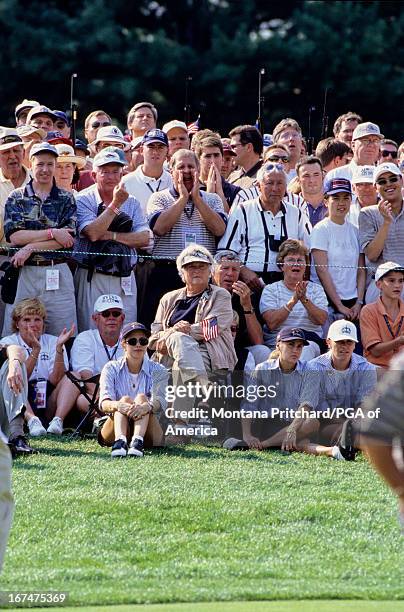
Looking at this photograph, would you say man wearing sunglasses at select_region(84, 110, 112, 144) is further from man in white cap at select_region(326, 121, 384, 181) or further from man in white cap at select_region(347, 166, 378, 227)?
man in white cap at select_region(347, 166, 378, 227)

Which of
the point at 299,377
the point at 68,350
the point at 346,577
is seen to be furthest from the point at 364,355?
the point at 346,577

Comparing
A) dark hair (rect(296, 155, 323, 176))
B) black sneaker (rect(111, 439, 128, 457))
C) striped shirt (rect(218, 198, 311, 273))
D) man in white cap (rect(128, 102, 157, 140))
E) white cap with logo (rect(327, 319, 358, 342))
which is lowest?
black sneaker (rect(111, 439, 128, 457))

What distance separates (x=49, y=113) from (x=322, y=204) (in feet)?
11.2

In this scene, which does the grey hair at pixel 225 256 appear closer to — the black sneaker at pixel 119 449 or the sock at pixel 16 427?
the black sneaker at pixel 119 449

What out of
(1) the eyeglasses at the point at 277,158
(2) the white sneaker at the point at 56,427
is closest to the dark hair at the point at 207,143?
(1) the eyeglasses at the point at 277,158

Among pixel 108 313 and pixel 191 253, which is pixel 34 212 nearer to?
pixel 108 313

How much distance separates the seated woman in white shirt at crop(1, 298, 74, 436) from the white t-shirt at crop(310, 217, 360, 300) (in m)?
2.45

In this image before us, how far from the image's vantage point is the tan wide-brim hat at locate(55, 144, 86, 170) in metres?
13.9

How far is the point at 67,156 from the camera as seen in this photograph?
1390 cm

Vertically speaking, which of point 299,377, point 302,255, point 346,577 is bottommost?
point 346,577

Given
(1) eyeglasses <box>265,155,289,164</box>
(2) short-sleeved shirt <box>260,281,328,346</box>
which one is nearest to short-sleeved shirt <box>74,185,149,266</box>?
(2) short-sleeved shirt <box>260,281,328,346</box>

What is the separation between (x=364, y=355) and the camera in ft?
41.4

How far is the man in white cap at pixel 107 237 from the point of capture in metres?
12.7

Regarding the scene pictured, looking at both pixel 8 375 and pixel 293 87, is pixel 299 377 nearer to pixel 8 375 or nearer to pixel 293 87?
pixel 8 375
